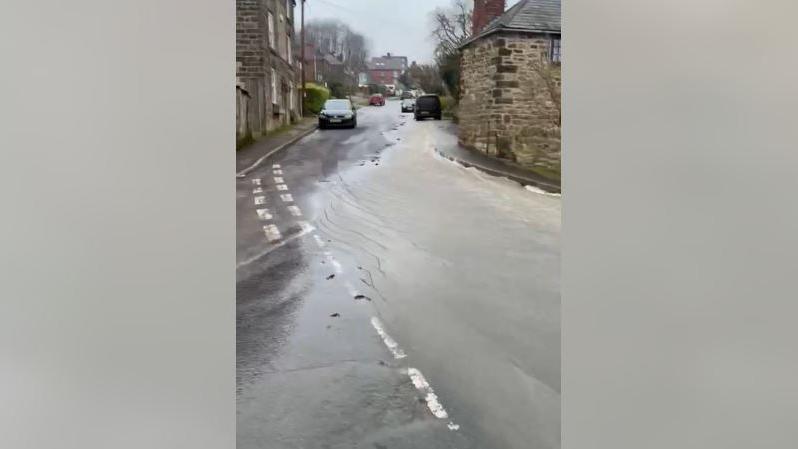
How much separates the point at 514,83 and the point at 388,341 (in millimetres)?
1167

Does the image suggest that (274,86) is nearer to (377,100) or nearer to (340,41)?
(340,41)

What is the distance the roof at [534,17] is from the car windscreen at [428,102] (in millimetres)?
410

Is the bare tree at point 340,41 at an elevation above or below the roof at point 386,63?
above

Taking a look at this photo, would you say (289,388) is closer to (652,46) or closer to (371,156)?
(371,156)

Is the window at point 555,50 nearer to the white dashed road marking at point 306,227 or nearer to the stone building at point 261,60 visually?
the stone building at point 261,60

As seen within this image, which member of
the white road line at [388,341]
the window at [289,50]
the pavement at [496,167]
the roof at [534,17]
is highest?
the roof at [534,17]

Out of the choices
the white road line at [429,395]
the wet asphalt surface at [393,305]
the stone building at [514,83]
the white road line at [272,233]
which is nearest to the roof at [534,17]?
the stone building at [514,83]

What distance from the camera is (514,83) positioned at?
105 inches

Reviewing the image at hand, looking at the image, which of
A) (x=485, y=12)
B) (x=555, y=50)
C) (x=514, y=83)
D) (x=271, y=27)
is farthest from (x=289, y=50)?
(x=555, y=50)

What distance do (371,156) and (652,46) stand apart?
118cm

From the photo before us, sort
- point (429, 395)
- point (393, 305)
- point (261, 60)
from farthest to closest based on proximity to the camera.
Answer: point (261, 60) → point (393, 305) → point (429, 395)

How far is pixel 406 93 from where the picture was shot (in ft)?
9.04

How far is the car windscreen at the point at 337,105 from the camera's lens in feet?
9.03

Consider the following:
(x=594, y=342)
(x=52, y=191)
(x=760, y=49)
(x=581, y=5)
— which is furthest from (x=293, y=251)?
(x=760, y=49)
